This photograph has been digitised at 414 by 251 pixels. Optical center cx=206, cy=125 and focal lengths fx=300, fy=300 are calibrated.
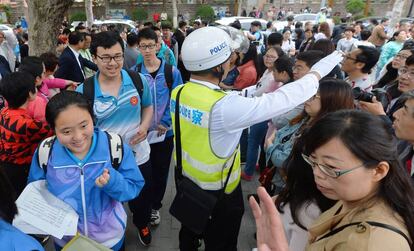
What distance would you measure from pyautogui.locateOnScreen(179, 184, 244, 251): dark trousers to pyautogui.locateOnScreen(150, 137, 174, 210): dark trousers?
39.5 inches

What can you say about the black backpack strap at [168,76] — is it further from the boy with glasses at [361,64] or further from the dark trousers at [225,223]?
the boy with glasses at [361,64]

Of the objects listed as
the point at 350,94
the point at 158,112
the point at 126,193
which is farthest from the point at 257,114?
the point at 158,112

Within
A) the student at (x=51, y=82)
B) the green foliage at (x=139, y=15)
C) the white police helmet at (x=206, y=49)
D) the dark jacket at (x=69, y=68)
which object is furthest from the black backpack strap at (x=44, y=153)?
the green foliage at (x=139, y=15)

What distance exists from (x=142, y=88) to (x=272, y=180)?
1368 mm

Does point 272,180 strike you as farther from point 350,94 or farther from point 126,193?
point 126,193

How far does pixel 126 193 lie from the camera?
181 cm

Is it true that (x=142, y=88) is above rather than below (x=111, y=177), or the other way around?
above

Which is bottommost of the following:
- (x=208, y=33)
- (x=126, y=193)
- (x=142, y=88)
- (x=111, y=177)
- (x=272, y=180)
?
(x=272, y=180)

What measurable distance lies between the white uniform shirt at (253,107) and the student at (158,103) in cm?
132

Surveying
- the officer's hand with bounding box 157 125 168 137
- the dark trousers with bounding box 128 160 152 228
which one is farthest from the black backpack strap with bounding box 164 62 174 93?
the dark trousers with bounding box 128 160 152 228

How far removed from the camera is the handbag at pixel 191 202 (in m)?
2.01

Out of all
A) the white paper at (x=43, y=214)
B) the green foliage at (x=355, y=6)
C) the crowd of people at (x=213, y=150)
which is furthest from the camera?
the green foliage at (x=355, y=6)

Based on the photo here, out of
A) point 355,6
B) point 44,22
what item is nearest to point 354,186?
point 44,22

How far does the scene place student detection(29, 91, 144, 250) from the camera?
1708mm
